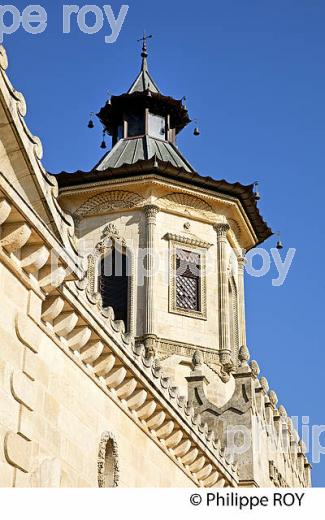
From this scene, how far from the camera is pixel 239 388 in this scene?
2598cm

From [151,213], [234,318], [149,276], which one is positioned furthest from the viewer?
[234,318]

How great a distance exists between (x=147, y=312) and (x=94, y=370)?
1238 cm

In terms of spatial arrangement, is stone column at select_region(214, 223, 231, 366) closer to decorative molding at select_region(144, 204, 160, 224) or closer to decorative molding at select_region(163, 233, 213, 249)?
decorative molding at select_region(163, 233, 213, 249)

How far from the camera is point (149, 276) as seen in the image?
28625mm

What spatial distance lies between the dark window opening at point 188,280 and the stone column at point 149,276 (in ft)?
2.43

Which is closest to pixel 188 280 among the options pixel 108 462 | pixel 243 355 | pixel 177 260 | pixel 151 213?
pixel 177 260

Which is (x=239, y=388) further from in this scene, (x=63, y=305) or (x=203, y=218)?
(x=63, y=305)

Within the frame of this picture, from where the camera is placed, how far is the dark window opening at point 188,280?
94.6ft

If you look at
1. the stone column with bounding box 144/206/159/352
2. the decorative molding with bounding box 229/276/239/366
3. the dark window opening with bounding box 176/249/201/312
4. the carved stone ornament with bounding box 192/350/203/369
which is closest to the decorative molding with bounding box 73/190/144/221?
the stone column with bounding box 144/206/159/352

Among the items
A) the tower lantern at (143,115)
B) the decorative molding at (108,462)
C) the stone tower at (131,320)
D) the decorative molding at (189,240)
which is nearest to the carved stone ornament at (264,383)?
the stone tower at (131,320)

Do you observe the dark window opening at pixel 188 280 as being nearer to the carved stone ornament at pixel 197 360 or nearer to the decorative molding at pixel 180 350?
the decorative molding at pixel 180 350

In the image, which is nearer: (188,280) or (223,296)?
(188,280)

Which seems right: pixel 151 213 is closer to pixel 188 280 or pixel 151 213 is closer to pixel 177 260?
pixel 177 260

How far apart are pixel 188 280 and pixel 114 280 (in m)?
1.97
